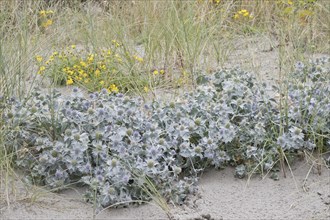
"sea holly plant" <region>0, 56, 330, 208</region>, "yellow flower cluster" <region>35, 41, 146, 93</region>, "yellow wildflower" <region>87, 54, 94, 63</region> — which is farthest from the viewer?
"yellow wildflower" <region>87, 54, 94, 63</region>

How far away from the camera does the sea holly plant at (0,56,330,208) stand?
303cm

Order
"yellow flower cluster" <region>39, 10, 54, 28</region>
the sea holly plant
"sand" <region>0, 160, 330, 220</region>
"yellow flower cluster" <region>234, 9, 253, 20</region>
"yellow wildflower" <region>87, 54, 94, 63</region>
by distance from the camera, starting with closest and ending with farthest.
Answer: "sand" <region>0, 160, 330, 220</region> < the sea holly plant < "yellow wildflower" <region>87, 54, 94, 63</region> < "yellow flower cluster" <region>39, 10, 54, 28</region> < "yellow flower cluster" <region>234, 9, 253, 20</region>

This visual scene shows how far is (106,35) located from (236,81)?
5.91ft

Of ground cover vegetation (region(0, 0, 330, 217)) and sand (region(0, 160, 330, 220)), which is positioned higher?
ground cover vegetation (region(0, 0, 330, 217))

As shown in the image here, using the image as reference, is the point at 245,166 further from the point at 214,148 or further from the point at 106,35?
the point at 106,35

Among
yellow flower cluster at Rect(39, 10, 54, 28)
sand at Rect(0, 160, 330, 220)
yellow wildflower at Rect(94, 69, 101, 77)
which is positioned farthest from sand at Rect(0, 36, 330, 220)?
yellow flower cluster at Rect(39, 10, 54, 28)

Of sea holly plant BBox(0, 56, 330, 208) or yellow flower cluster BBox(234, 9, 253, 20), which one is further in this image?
yellow flower cluster BBox(234, 9, 253, 20)

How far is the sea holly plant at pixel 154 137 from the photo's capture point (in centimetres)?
303

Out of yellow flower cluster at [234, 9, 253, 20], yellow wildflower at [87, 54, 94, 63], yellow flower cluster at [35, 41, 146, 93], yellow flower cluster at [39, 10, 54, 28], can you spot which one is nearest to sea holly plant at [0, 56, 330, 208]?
yellow flower cluster at [35, 41, 146, 93]

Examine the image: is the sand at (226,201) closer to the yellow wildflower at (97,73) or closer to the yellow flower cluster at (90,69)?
the yellow flower cluster at (90,69)

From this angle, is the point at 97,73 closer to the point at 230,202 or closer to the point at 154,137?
the point at 154,137

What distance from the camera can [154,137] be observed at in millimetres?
3219

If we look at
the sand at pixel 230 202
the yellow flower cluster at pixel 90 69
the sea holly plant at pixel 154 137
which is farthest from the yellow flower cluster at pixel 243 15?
the sand at pixel 230 202

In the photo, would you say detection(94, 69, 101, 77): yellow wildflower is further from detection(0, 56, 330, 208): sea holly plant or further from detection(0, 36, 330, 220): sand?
detection(0, 36, 330, 220): sand
